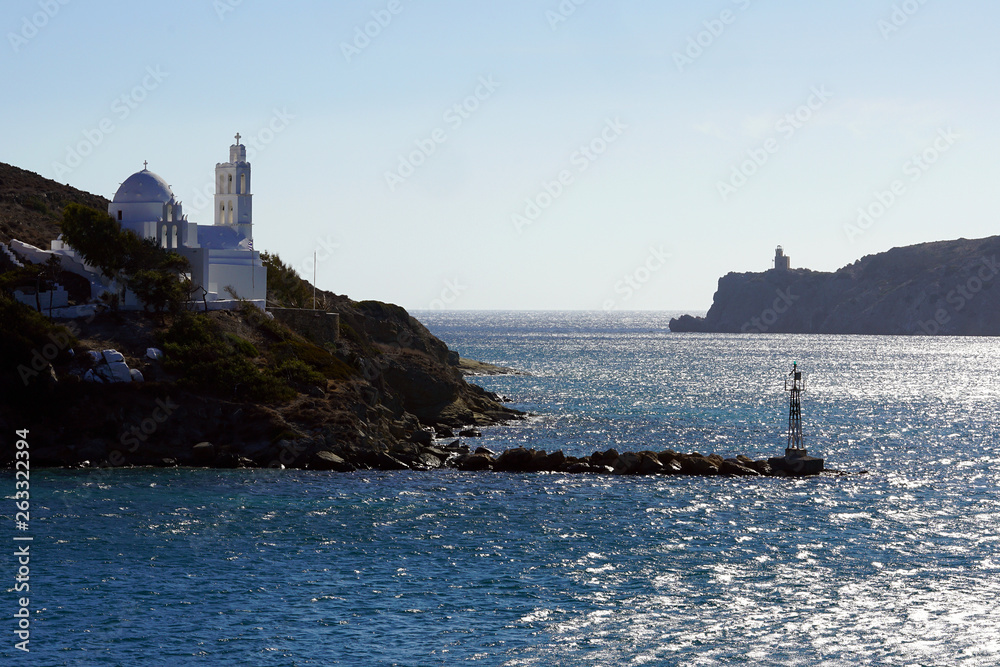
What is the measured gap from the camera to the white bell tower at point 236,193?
8369 centimetres

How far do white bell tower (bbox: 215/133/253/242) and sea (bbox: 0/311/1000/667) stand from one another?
35531 mm

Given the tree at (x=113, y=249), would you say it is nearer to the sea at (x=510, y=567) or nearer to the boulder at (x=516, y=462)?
the sea at (x=510, y=567)

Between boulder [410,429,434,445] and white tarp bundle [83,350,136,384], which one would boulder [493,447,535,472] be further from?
white tarp bundle [83,350,136,384]

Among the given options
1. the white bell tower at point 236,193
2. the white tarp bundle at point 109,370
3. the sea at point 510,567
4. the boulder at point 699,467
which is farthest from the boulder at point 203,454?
the white bell tower at point 236,193

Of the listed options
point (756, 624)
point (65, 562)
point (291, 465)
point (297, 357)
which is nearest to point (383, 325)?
point (297, 357)

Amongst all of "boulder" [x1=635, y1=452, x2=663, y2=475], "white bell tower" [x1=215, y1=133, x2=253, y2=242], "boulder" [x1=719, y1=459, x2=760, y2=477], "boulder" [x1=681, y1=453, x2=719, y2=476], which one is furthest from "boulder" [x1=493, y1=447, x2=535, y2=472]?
"white bell tower" [x1=215, y1=133, x2=253, y2=242]

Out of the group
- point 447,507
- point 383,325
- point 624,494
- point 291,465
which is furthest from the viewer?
point 383,325

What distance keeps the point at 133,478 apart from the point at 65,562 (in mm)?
15110

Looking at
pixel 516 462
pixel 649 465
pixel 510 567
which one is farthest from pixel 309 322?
pixel 510 567

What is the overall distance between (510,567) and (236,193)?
184ft

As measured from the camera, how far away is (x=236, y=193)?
275 ft

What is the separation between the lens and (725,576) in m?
36.4

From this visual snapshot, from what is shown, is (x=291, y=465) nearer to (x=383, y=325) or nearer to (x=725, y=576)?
(x=725, y=576)

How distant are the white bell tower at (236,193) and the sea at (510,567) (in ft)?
117
